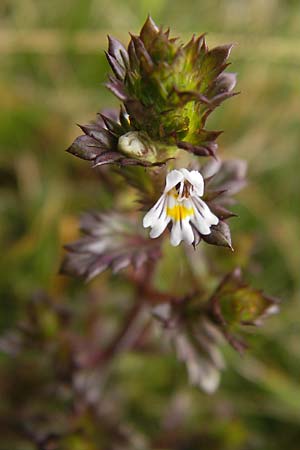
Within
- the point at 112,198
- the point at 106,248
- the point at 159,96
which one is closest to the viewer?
the point at 159,96

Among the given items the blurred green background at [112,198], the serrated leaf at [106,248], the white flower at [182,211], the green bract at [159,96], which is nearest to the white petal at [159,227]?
the white flower at [182,211]

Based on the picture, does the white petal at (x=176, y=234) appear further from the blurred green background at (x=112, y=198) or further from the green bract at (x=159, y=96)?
the blurred green background at (x=112, y=198)

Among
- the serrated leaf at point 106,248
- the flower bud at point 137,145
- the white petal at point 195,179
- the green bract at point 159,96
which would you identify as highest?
the green bract at point 159,96

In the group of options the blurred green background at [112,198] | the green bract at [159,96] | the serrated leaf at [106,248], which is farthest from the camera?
the blurred green background at [112,198]

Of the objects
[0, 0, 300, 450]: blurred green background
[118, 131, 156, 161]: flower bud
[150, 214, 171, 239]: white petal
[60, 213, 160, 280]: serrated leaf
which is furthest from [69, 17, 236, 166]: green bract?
[0, 0, 300, 450]: blurred green background

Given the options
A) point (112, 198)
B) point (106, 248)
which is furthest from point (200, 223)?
point (112, 198)

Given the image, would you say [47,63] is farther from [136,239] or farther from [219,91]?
[219,91]

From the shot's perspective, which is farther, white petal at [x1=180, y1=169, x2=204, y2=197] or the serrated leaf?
the serrated leaf

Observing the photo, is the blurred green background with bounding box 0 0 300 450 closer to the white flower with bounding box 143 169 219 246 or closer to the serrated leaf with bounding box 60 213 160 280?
the serrated leaf with bounding box 60 213 160 280

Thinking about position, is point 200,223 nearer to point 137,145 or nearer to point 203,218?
point 203,218
